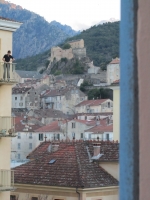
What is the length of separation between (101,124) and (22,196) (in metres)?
69.5

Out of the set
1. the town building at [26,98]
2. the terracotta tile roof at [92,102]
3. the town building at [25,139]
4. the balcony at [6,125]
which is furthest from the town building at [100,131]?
the balcony at [6,125]

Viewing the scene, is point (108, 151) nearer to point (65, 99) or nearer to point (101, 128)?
point (101, 128)

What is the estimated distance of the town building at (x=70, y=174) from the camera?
24.6 m

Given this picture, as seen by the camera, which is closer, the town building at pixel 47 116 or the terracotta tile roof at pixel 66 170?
the terracotta tile roof at pixel 66 170

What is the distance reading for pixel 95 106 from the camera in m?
132

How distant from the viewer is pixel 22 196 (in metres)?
26.1

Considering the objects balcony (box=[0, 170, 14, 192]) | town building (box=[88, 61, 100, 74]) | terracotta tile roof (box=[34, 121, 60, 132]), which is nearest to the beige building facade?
balcony (box=[0, 170, 14, 192])

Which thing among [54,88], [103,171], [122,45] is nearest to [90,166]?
[103,171]

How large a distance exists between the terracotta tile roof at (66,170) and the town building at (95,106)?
10052 cm

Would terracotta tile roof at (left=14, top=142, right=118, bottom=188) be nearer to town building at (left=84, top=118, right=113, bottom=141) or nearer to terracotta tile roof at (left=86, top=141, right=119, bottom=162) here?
terracotta tile roof at (left=86, top=141, right=119, bottom=162)

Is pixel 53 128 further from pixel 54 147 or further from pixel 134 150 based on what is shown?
pixel 134 150

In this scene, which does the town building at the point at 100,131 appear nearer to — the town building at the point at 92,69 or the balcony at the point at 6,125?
the balcony at the point at 6,125

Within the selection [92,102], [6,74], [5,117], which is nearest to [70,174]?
[5,117]

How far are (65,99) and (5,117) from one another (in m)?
121
